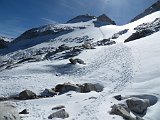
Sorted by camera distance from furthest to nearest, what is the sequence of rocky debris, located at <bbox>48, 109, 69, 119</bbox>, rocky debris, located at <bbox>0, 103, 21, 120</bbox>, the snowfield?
1. the snowfield
2. rocky debris, located at <bbox>48, 109, 69, 119</bbox>
3. rocky debris, located at <bbox>0, 103, 21, 120</bbox>

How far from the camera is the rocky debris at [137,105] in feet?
73.3

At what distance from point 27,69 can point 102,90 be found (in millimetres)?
16118

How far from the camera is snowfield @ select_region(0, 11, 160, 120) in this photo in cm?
2233

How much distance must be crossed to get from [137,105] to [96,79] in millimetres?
11993

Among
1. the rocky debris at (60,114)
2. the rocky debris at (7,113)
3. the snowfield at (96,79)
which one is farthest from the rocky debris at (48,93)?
the rocky debris at (7,113)

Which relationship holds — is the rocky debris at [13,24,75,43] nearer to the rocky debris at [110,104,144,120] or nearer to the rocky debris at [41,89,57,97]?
the rocky debris at [41,89,57,97]

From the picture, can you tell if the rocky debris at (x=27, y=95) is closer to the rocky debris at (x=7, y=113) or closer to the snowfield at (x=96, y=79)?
the snowfield at (x=96, y=79)

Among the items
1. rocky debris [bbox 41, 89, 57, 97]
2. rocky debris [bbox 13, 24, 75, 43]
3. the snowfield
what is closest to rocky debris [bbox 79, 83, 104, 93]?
the snowfield

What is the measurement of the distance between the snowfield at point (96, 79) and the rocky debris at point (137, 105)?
0.43 metres

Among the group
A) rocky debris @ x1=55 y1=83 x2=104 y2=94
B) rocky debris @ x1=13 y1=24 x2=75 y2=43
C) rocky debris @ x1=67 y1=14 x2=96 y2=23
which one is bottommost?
rocky debris @ x1=55 y1=83 x2=104 y2=94

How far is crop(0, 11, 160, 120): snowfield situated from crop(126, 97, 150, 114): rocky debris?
1.42 feet

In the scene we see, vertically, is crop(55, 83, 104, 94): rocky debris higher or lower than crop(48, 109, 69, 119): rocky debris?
higher

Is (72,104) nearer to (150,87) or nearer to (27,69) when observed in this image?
(150,87)

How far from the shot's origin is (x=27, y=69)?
4294 cm
